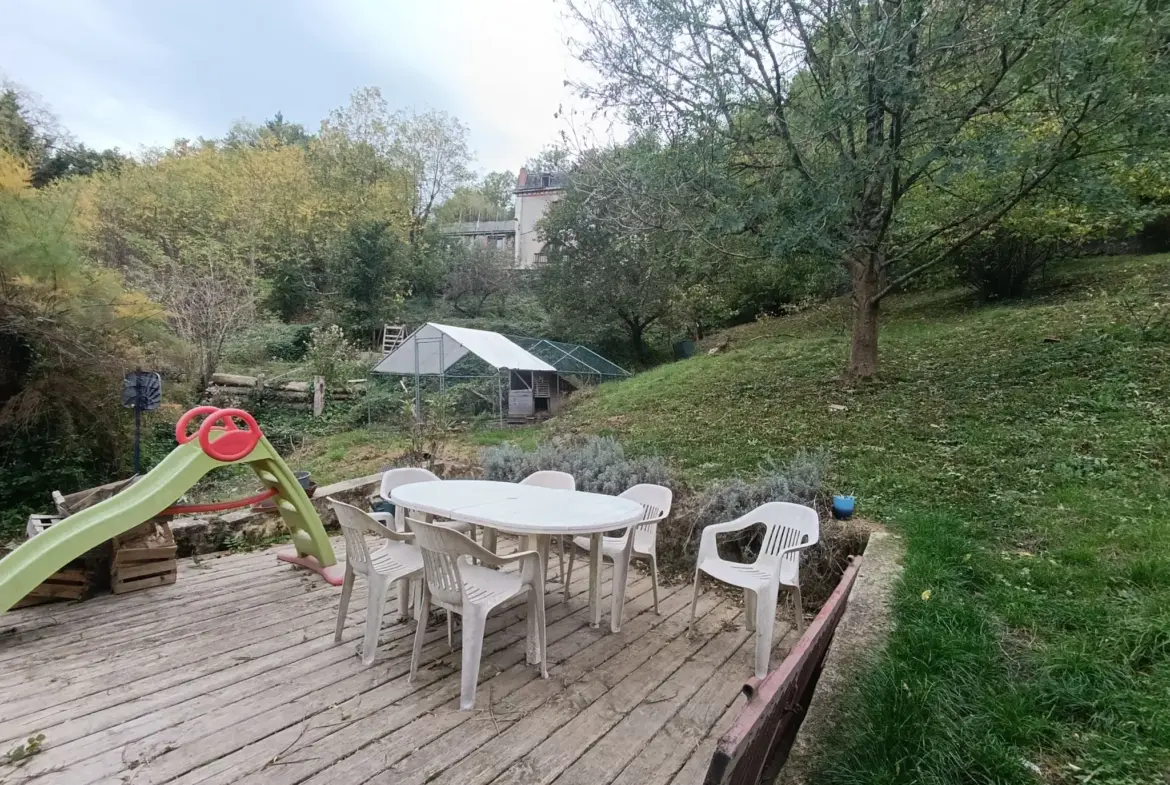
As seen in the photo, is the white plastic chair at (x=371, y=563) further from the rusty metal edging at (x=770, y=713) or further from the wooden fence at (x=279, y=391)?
the wooden fence at (x=279, y=391)

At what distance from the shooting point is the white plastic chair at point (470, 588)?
210 cm

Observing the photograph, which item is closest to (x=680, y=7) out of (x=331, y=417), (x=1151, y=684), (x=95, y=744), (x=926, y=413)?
(x=926, y=413)

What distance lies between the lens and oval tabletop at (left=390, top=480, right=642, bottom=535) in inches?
93.9

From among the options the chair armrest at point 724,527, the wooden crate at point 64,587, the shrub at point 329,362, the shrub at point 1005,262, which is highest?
the shrub at point 1005,262

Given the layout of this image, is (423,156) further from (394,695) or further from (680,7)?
(394,695)

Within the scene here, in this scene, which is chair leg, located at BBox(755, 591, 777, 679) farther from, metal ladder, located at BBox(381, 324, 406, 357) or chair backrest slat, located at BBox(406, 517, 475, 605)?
metal ladder, located at BBox(381, 324, 406, 357)

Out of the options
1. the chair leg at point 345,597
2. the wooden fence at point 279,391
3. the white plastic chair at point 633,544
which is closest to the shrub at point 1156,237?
the white plastic chair at point 633,544

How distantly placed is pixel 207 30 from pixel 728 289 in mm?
12332

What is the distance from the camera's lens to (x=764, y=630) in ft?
7.89

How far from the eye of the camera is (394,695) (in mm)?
2168

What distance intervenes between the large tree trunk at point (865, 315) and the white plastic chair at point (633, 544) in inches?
174

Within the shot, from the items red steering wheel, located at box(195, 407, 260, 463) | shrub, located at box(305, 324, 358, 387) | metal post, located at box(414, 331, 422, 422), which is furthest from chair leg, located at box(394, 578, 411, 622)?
shrub, located at box(305, 324, 358, 387)

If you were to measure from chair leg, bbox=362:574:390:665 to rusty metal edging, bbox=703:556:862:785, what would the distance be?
5.19 feet

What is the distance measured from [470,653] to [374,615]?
574mm
